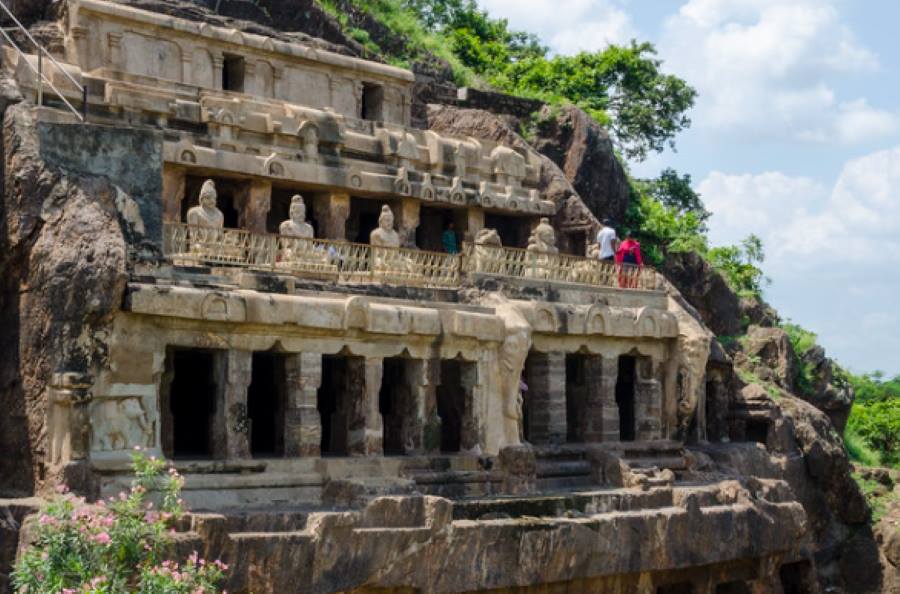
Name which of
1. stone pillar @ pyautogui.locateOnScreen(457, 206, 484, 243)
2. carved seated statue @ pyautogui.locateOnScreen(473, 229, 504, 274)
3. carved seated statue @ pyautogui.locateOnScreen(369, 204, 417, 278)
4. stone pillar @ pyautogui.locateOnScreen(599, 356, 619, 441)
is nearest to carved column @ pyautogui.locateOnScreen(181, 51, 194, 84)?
carved seated statue @ pyautogui.locateOnScreen(369, 204, 417, 278)

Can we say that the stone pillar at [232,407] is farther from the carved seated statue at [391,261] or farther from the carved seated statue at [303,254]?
the carved seated statue at [391,261]

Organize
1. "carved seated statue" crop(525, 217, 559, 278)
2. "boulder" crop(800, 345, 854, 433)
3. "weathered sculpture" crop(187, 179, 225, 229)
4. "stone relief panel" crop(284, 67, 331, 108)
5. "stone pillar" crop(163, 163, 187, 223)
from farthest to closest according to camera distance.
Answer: "boulder" crop(800, 345, 854, 433) → "stone relief panel" crop(284, 67, 331, 108) → "carved seated statue" crop(525, 217, 559, 278) → "stone pillar" crop(163, 163, 187, 223) → "weathered sculpture" crop(187, 179, 225, 229)

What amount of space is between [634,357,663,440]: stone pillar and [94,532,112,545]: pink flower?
50.0 ft

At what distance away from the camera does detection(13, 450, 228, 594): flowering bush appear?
15297 millimetres

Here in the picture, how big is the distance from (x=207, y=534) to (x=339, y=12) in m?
24.0

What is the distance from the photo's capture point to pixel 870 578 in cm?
3381

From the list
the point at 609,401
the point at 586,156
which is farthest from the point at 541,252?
the point at 586,156

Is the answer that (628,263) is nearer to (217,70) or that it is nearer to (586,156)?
(586,156)

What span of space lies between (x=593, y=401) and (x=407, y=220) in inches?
215

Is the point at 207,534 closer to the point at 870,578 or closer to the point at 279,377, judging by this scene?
the point at 279,377

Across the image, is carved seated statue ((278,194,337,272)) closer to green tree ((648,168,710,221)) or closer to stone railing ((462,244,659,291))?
stone railing ((462,244,659,291))

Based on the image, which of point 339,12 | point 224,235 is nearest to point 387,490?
point 224,235

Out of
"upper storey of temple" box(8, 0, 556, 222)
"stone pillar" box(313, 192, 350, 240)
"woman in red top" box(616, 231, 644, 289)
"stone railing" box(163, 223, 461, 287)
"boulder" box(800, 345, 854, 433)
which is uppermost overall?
"upper storey of temple" box(8, 0, 556, 222)

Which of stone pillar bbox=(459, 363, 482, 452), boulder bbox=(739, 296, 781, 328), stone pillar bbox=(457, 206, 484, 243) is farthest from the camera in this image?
boulder bbox=(739, 296, 781, 328)
